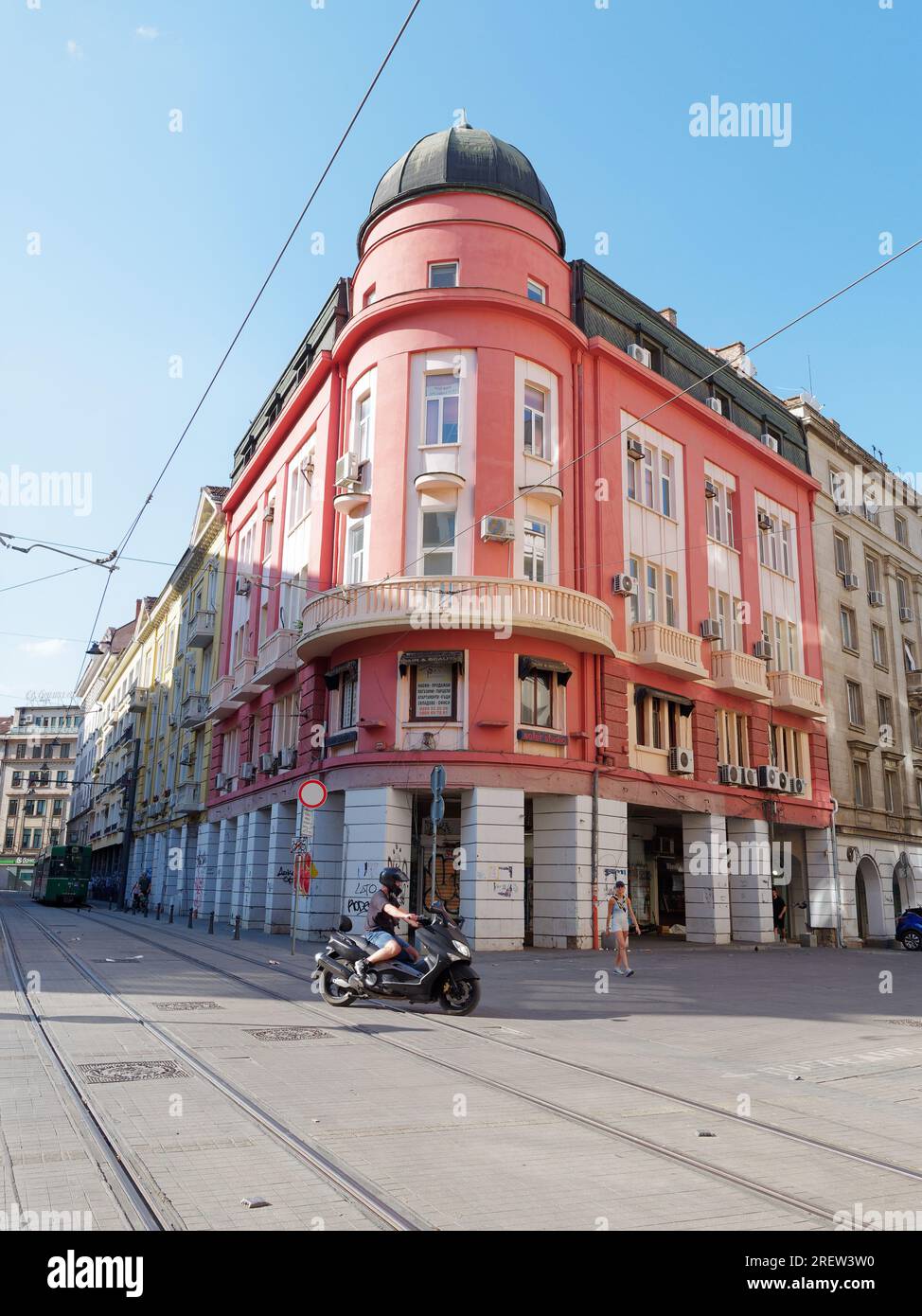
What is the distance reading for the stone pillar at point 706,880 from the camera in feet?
89.1

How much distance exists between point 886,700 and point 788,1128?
1416 inches

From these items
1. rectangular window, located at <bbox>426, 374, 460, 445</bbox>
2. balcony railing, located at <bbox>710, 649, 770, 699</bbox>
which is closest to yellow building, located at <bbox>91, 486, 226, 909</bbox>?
rectangular window, located at <bbox>426, 374, 460, 445</bbox>

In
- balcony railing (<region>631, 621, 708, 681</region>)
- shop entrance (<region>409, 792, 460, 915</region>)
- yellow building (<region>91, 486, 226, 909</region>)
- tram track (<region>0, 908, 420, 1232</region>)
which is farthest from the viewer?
yellow building (<region>91, 486, 226, 909</region>)

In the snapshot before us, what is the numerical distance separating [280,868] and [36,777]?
310ft

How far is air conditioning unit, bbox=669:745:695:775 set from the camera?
26453 mm

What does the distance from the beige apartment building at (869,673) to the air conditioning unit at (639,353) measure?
11282 millimetres

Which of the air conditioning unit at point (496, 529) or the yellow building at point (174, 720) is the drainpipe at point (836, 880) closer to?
the air conditioning unit at point (496, 529)

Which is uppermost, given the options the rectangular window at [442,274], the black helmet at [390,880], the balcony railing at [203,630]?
the rectangular window at [442,274]

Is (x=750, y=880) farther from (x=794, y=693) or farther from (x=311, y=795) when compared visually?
(x=311, y=795)

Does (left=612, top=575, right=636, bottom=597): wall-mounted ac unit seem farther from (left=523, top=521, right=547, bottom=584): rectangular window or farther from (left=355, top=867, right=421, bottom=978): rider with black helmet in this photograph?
(left=355, top=867, right=421, bottom=978): rider with black helmet

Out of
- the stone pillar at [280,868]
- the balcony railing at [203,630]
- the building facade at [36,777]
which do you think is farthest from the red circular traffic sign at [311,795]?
the building facade at [36,777]

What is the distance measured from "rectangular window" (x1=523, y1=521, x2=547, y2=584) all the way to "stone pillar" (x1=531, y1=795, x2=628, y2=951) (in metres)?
5.34

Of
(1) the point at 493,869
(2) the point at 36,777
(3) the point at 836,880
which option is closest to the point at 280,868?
(1) the point at 493,869
